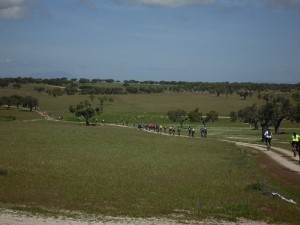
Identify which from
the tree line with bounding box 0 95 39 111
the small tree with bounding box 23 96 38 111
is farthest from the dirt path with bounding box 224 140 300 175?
the tree line with bounding box 0 95 39 111

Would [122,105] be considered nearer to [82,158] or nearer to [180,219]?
[82,158]

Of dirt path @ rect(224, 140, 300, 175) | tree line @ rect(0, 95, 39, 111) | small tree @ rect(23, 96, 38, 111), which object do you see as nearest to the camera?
dirt path @ rect(224, 140, 300, 175)

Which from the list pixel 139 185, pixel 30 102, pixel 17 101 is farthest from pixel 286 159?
pixel 17 101

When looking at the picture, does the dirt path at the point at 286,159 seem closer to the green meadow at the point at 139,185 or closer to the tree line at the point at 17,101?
the green meadow at the point at 139,185

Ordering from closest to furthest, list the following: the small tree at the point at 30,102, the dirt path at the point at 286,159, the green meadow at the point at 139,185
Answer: the green meadow at the point at 139,185 < the dirt path at the point at 286,159 < the small tree at the point at 30,102

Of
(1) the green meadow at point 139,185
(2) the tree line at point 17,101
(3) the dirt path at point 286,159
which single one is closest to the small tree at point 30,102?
(2) the tree line at point 17,101

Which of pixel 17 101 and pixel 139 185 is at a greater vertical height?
pixel 139 185

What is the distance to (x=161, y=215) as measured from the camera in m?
18.8

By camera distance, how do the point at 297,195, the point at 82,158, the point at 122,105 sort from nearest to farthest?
the point at 297,195 < the point at 82,158 < the point at 122,105

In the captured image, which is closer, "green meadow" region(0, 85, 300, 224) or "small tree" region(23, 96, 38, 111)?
"green meadow" region(0, 85, 300, 224)

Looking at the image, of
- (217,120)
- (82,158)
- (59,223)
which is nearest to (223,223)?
(59,223)

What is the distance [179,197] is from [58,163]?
12883 mm

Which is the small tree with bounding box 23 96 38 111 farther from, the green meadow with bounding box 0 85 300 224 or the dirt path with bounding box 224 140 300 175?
the dirt path with bounding box 224 140 300 175

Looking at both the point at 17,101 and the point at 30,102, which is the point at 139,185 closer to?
the point at 30,102
